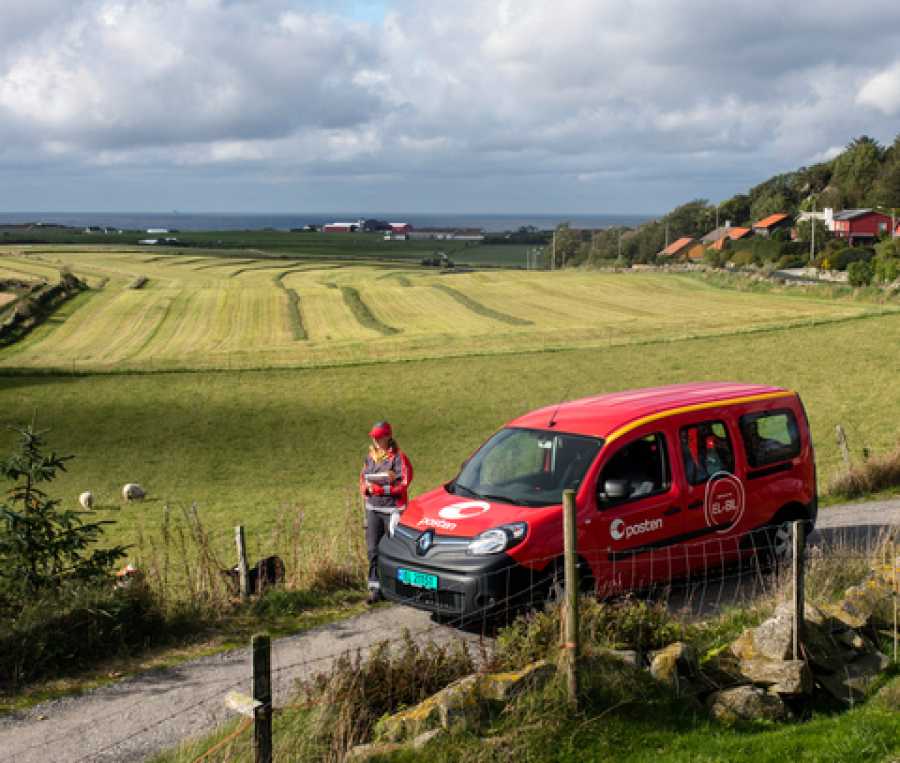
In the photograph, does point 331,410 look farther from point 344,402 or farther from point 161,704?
Result: point 161,704

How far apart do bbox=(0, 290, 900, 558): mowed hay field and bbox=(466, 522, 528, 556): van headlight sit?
→ 7.96 metres

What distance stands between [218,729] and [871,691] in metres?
4.86

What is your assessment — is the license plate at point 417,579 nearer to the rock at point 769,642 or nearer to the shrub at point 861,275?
the rock at point 769,642

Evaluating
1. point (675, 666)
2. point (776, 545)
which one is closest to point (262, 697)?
point (675, 666)

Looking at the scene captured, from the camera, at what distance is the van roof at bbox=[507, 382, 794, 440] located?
10578 mm

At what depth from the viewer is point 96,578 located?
32.5ft

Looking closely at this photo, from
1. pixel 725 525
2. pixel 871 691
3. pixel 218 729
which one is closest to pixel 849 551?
pixel 725 525

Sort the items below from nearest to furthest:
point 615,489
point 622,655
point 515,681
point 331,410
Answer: point 515,681 < point 622,655 < point 615,489 < point 331,410

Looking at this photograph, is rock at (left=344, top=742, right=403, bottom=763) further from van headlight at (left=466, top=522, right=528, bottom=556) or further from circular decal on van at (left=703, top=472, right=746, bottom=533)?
circular decal on van at (left=703, top=472, right=746, bottom=533)

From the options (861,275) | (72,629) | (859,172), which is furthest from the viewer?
(859,172)

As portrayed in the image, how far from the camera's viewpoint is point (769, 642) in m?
7.80

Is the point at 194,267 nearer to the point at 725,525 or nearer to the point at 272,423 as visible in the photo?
the point at 272,423

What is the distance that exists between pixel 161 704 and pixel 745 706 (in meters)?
4.57

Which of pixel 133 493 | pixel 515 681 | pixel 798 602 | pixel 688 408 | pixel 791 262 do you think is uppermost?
pixel 688 408
